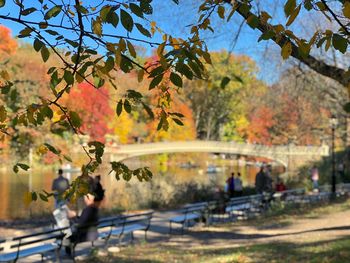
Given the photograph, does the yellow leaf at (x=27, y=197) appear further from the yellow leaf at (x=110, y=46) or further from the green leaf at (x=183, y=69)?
the green leaf at (x=183, y=69)

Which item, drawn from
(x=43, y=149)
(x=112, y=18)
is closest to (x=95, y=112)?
(x=43, y=149)

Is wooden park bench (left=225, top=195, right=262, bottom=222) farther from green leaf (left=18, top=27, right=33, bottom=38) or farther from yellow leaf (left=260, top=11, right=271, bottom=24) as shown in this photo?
green leaf (left=18, top=27, right=33, bottom=38)

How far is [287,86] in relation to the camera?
1880cm

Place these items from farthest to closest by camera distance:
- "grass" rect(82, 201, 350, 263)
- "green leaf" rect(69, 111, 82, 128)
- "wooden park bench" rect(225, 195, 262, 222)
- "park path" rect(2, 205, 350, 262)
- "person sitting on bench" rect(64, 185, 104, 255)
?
"wooden park bench" rect(225, 195, 262, 222)
"park path" rect(2, 205, 350, 262)
"person sitting on bench" rect(64, 185, 104, 255)
"grass" rect(82, 201, 350, 263)
"green leaf" rect(69, 111, 82, 128)

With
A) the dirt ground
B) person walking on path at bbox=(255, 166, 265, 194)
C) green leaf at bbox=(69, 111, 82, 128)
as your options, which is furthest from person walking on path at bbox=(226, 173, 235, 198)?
green leaf at bbox=(69, 111, 82, 128)

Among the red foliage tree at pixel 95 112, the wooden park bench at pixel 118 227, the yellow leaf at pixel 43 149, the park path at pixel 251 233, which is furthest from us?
the red foliage tree at pixel 95 112

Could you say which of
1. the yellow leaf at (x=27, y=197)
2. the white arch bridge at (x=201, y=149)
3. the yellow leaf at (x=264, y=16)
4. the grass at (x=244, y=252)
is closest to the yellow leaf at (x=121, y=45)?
the yellow leaf at (x=264, y=16)

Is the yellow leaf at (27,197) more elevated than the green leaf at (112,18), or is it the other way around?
the green leaf at (112,18)

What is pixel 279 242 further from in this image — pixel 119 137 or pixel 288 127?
pixel 119 137

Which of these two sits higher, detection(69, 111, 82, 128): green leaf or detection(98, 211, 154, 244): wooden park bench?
detection(69, 111, 82, 128): green leaf

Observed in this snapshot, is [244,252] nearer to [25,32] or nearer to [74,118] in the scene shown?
[74,118]

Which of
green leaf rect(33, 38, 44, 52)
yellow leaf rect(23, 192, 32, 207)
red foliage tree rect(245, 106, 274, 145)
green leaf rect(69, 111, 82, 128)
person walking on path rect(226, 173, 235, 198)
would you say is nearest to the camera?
green leaf rect(33, 38, 44, 52)

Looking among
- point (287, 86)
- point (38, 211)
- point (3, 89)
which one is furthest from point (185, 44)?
point (287, 86)

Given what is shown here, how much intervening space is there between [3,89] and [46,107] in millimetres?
422
